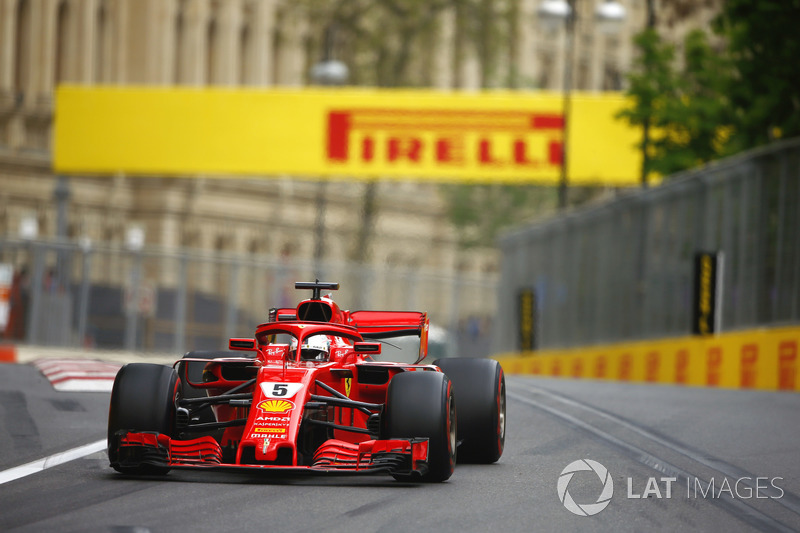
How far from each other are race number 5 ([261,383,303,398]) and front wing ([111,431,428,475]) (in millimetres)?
335

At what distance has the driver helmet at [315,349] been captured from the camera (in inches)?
365

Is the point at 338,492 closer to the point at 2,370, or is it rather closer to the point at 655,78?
the point at 2,370

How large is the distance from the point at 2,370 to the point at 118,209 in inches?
1205

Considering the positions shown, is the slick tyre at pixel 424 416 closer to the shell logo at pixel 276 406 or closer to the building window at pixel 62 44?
the shell logo at pixel 276 406

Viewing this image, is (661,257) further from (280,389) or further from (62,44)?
(62,44)

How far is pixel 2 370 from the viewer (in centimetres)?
1608

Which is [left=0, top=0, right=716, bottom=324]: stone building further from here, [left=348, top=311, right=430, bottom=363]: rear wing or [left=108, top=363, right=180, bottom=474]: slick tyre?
[left=108, top=363, right=180, bottom=474]: slick tyre

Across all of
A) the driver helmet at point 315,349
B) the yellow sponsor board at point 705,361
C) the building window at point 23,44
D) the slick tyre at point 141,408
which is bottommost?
the yellow sponsor board at point 705,361

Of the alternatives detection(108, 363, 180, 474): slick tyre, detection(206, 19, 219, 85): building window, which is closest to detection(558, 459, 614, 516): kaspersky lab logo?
detection(108, 363, 180, 474): slick tyre

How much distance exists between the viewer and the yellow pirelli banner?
3106 cm

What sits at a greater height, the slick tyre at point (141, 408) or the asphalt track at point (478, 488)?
the slick tyre at point (141, 408)

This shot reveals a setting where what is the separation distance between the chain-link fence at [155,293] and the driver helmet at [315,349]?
724 inches

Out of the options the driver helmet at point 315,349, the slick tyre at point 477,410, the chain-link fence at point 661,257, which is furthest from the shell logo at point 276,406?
the chain-link fence at point 661,257

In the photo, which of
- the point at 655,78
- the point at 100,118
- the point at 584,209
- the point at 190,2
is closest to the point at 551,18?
the point at 655,78
